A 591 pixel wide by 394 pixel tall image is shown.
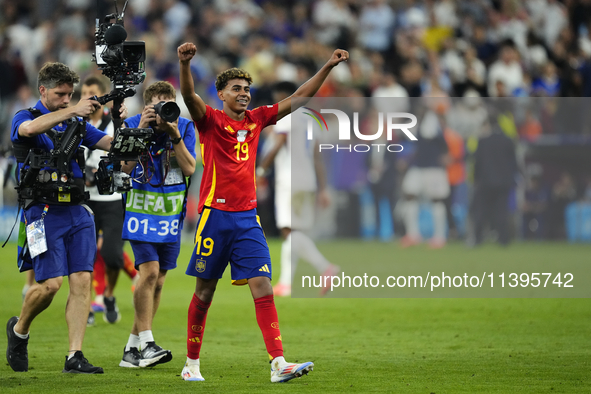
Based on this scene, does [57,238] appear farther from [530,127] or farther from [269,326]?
[530,127]

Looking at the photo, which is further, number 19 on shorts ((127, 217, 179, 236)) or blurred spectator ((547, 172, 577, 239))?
blurred spectator ((547, 172, 577, 239))

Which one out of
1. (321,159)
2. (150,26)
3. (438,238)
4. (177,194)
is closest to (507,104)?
(438,238)

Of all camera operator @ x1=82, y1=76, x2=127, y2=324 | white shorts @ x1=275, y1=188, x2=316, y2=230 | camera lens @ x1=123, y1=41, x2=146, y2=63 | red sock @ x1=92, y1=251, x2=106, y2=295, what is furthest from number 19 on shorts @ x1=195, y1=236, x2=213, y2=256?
white shorts @ x1=275, y1=188, x2=316, y2=230

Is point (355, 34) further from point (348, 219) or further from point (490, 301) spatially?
point (490, 301)

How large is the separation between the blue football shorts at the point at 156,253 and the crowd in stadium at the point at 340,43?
11.9 meters

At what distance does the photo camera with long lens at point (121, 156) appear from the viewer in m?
6.82

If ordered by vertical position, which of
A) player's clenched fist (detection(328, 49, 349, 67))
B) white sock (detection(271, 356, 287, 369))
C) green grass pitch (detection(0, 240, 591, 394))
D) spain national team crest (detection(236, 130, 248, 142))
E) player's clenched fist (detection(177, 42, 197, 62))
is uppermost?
player's clenched fist (detection(328, 49, 349, 67))

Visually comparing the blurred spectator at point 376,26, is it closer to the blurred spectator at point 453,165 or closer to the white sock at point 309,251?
the blurred spectator at point 453,165

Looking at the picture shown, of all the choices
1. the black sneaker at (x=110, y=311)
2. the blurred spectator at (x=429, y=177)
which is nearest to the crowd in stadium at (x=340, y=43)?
the blurred spectator at (x=429, y=177)

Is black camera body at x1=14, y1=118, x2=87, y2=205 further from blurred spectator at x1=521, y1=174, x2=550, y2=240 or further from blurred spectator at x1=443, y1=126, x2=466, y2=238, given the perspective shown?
blurred spectator at x1=521, y1=174, x2=550, y2=240

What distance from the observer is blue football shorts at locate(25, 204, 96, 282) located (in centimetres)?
707

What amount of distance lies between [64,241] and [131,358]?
1154mm

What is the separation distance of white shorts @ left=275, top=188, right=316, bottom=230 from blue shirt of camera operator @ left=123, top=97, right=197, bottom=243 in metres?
4.73

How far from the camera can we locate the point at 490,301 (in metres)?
11.6
